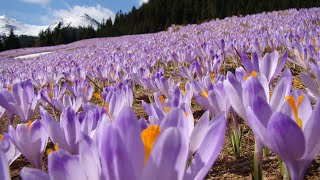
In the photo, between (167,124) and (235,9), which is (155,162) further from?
(235,9)

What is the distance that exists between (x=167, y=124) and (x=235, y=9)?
5277cm

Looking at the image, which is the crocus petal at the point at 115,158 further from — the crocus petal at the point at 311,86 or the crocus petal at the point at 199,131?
the crocus petal at the point at 311,86

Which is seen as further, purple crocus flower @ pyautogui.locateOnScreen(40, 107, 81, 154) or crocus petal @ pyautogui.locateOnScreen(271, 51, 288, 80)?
crocus petal @ pyautogui.locateOnScreen(271, 51, 288, 80)

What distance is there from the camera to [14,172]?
2.30m

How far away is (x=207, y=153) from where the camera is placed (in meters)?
0.69

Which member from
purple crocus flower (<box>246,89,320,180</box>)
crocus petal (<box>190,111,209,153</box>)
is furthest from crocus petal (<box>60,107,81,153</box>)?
purple crocus flower (<box>246,89,320,180</box>)

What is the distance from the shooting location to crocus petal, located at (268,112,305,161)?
0.77 m

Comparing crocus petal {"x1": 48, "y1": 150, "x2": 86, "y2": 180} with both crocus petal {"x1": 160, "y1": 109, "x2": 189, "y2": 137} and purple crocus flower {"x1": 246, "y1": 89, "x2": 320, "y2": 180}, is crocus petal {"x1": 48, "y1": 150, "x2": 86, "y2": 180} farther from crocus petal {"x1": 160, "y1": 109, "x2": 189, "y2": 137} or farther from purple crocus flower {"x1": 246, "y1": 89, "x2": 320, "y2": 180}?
purple crocus flower {"x1": 246, "y1": 89, "x2": 320, "y2": 180}

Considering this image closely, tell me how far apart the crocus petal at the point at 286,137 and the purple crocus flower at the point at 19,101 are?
1.65 metres

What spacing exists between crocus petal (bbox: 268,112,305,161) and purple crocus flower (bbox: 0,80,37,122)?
1.65 m

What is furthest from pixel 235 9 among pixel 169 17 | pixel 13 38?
pixel 13 38

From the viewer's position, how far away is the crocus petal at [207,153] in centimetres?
67

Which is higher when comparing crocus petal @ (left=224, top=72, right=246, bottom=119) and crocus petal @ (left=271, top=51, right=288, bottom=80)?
crocus petal @ (left=271, top=51, right=288, bottom=80)

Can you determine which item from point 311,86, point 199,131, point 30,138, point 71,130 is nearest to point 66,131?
point 71,130
